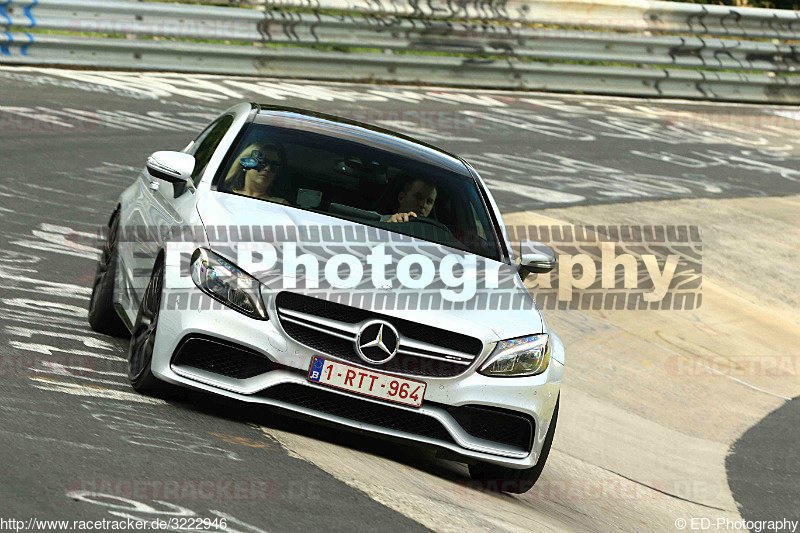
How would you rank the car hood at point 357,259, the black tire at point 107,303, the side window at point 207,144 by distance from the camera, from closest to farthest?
the car hood at point 357,259 → the side window at point 207,144 → the black tire at point 107,303

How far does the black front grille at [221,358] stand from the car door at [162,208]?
28.1 inches

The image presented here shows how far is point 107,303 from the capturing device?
271 inches

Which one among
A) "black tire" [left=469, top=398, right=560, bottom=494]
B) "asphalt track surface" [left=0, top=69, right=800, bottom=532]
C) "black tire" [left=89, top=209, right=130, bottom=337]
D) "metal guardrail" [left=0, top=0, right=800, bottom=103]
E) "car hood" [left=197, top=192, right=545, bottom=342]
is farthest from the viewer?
"metal guardrail" [left=0, top=0, right=800, bottom=103]

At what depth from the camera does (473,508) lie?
524 cm

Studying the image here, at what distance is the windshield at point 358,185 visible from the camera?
6.44 meters

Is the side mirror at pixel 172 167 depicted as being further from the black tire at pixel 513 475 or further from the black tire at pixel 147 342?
the black tire at pixel 513 475

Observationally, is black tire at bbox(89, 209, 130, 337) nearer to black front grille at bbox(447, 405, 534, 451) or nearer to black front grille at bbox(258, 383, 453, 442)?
black front grille at bbox(258, 383, 453, 442)

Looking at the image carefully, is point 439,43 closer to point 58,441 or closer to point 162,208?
point 162,208

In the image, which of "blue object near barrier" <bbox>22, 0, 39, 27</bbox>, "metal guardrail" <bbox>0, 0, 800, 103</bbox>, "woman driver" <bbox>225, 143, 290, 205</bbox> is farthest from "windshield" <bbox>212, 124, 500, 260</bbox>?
"metal guardrail" <bbox>0, 0, 800, 103</bbox>

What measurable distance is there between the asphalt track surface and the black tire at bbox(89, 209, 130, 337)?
77mm

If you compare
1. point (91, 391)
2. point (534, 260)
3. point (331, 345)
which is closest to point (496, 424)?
point (331, 345)

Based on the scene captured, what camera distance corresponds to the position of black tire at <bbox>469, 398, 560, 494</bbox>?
5.88 meters

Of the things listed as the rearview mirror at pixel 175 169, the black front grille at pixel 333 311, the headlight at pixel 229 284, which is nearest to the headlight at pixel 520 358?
the black front grille at pixel 333 311

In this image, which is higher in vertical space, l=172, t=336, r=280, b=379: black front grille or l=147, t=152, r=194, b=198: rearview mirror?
l=147, t=152, r=194, b=198: rearview mirror
